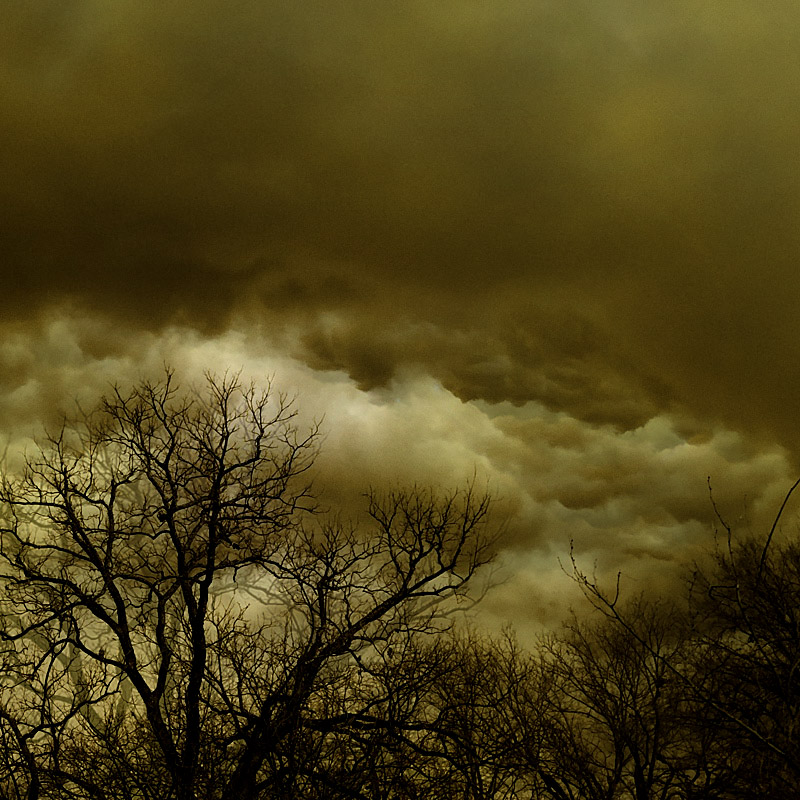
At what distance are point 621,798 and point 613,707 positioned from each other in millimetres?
1645

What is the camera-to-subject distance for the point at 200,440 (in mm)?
13344

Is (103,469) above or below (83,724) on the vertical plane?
above

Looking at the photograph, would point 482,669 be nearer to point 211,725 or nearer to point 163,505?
point 211,725

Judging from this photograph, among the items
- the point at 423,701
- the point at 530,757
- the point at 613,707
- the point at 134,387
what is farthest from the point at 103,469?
the point at 613,707

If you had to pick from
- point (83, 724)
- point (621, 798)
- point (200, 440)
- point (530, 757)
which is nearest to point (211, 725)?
point (83, 724)

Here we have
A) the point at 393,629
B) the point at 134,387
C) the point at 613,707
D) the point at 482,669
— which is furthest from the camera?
the point at 613,707

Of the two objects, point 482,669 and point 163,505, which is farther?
point 482,669

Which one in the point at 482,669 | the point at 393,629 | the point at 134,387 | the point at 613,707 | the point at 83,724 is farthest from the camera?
the point at 613,707

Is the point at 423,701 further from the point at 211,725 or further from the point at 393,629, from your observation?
the point at 211,725

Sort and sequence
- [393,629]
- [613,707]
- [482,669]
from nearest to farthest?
[393,629], [482,669], [613,707]

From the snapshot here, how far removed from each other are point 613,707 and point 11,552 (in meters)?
11.8

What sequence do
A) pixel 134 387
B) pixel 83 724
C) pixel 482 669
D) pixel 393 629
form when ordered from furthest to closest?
pixel 482 669
pixel 134 387
pixel 393 629
pixel 83 724

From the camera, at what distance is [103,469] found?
566 inches

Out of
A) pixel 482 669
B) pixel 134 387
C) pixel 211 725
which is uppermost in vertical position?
pixel 134 387
